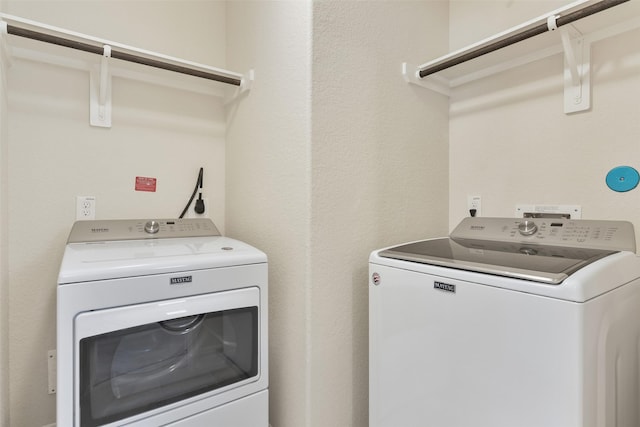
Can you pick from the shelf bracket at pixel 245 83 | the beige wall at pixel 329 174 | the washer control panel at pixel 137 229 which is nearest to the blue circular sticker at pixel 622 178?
the beige wall at pixel 329 174

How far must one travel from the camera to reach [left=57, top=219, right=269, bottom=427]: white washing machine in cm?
92

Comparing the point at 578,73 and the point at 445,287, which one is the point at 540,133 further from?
the point at 445,287

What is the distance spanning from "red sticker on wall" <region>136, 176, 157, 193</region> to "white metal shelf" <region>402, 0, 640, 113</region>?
131 centimetres

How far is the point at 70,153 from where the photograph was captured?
1.46 metres

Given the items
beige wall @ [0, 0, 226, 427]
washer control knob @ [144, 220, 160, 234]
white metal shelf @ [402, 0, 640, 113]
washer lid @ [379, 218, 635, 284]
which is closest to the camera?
washer lid @ [379, 218, 635, 284]

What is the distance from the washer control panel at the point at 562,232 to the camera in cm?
107

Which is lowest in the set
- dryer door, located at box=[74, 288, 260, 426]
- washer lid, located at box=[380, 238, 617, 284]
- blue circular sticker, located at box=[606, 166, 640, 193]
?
dryer door, located at box=[74, 288, 260, 426]

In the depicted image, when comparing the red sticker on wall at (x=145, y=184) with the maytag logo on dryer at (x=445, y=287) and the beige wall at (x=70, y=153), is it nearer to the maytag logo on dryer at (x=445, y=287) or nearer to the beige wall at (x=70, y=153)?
the beige wall at (x=70, y=153)

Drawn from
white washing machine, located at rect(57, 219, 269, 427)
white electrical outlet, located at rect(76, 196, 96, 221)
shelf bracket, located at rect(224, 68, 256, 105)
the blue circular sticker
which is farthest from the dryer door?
the blue circular sticker

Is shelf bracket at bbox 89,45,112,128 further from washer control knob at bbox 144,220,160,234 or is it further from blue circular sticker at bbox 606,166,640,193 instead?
blue circular sticker at bbox 606,166,640,193

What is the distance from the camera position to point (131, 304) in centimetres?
99

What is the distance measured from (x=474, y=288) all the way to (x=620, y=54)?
1045mm

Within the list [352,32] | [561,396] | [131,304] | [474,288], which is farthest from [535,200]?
[131,304]

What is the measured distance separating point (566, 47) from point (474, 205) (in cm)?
71
